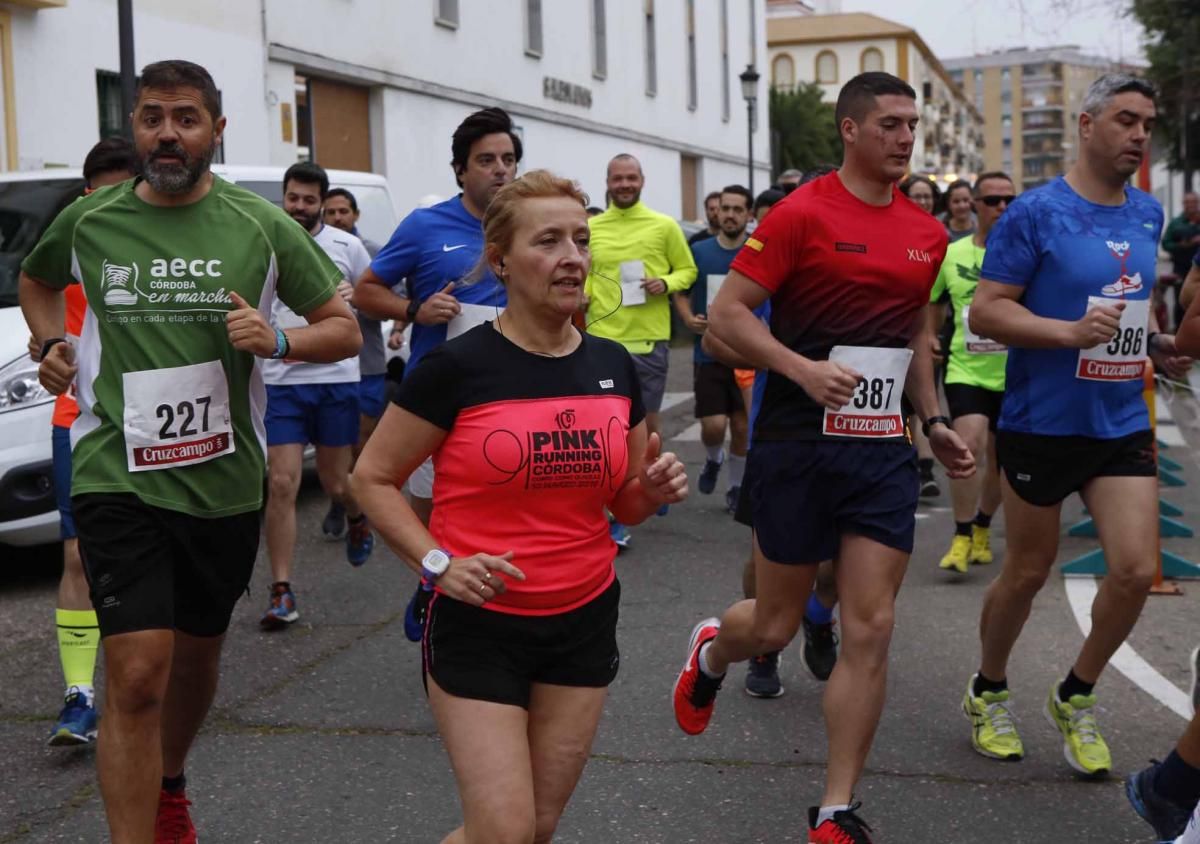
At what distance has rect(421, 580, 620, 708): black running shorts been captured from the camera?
325cm

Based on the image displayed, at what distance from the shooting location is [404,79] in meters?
24.8

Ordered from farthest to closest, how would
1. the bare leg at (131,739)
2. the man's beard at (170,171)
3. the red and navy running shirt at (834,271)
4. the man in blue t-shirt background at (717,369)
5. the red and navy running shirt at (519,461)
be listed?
1. the man in blue t-shirt background at (717,369)
2. the red and navy running shirt at (834,271)
3. the man's beard at (170,171)
4. the bare leg at (131,739)
5. the red and navy running shirt at (519,461)

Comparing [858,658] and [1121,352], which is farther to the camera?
[1121,352]

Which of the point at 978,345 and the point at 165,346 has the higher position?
the point at 165,346

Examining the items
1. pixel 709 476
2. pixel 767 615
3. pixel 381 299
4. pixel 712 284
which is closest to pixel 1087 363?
pixel 767 615

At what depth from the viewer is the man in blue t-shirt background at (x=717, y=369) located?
1011 centimetres

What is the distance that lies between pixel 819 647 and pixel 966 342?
2804mm

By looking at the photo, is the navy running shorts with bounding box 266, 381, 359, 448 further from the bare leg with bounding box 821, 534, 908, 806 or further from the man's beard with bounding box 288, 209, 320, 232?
the bare leg with bounding box 821, 534, 908, 806

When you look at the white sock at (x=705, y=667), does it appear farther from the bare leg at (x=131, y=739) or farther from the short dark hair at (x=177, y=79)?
the short dark hair at (x=177, y=79)

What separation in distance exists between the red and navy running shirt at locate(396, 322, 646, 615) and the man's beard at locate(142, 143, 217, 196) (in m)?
1.00

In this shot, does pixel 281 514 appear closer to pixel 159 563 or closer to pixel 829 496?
pixel 159 563

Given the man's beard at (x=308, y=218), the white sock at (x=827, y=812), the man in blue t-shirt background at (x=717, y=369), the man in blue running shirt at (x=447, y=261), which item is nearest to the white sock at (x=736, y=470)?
the man in blue t-shirt background at (x=717, y=369)

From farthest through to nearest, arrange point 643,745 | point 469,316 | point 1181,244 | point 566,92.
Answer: point 566,92, point 1181,244, point 469,316, point 643,745

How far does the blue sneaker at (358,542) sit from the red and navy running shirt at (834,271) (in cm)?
393
